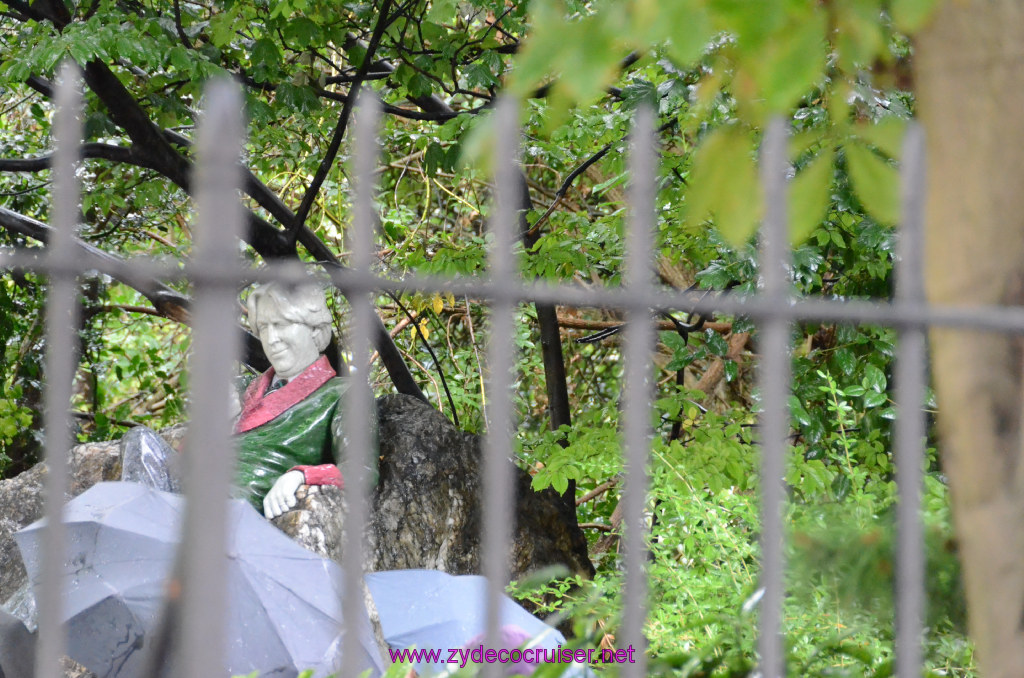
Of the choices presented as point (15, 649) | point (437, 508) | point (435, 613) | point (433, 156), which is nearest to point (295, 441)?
point (437, 508)

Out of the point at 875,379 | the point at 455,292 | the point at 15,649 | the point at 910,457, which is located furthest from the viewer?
the point at 875,379

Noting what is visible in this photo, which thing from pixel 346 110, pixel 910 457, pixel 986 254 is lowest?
pixel 910 457

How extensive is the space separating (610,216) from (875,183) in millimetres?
2348

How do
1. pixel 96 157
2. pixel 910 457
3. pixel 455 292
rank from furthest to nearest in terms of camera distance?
pixel 96 157 → pixel 910 457 → pixel 455 292

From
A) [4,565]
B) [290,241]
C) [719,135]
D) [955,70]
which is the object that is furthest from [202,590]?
[290,241]

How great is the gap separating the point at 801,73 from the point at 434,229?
441 cm

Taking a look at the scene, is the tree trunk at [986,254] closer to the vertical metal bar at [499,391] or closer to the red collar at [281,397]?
the vertical metal bar at [499,391]

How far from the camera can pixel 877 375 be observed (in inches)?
95.3

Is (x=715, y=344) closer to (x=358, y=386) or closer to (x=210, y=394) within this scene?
(x=358, y=386)

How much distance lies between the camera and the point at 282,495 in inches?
103

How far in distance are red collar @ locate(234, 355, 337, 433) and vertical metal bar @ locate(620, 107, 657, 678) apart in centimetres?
206

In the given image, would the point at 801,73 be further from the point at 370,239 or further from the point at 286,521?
the point at 286,521

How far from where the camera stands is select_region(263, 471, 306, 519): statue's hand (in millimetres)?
2602

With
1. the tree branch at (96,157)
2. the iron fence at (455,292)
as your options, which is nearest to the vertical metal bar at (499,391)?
the iron fence at (455,292)
